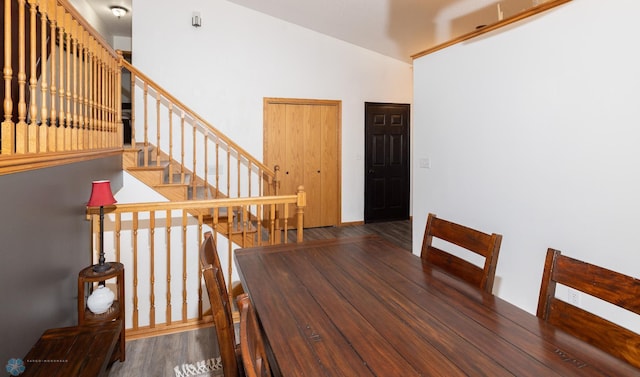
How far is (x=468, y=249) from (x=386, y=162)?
14.4 ft

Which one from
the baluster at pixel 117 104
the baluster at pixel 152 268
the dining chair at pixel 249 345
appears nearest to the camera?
the dining chair at pixel 249 345

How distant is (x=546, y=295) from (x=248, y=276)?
1.12 meters

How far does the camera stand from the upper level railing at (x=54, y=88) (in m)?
1.49

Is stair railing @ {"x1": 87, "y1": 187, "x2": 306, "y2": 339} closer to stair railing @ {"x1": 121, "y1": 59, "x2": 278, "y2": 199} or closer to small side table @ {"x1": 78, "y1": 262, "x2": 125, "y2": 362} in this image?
small side table @ {"x1": 78, "y1": 262, "x2": 125, "y2": 362}

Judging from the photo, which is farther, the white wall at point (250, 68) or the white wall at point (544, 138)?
the white wall at point (250, 68)

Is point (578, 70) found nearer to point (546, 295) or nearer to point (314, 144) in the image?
point (546, 295)

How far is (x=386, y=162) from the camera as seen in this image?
5883 millimetres

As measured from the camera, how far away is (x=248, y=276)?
148cm

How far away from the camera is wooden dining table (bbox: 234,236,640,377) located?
89 cm

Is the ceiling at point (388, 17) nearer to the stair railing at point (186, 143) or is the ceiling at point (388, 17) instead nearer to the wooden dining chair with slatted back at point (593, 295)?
the stair railing at point (186, 143)

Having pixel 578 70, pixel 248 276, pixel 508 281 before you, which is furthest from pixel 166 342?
pixel 578 70

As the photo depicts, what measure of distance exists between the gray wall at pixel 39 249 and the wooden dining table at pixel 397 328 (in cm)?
92

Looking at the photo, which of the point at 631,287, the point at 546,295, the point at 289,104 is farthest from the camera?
the point at 289,104

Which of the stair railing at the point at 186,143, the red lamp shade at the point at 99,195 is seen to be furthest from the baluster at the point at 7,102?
the stair railing at the point at 186,143
